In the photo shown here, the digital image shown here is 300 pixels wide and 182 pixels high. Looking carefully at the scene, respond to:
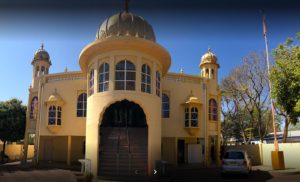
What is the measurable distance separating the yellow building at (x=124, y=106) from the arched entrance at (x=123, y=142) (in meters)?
0.05

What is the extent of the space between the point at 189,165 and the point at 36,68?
1605 cm

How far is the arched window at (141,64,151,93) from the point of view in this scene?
16.7 meters

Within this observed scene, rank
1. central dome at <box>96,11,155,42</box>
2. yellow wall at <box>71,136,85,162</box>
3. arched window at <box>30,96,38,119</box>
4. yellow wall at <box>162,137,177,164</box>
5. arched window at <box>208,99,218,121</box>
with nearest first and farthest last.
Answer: central dome at <box>96,11,155,42</box> < yellow wall at <box>162,137,177,164</box> < yellow wall at <box>71,136,85,162</box> < arched window at <box>30,96,38,119</box> < arched window at <box>208,99,218,121</box>

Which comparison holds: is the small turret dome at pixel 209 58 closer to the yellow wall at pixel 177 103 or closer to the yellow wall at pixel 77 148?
the yellow wall at pixel 177 103

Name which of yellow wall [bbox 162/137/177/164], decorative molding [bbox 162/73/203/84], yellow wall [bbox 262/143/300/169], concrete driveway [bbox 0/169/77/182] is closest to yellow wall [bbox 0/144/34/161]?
yellow wall [bbox 162/137/177/164]

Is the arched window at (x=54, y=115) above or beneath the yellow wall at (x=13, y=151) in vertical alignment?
above

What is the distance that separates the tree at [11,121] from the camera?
32.3m

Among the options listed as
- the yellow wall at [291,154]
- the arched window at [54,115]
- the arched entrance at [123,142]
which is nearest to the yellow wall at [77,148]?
the arched window at [54,115]

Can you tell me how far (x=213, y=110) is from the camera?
2625 cm

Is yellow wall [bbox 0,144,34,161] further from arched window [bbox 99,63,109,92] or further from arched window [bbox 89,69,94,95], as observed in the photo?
arched window [bbox 99,63,109,92]

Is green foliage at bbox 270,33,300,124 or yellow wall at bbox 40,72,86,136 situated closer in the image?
green foliage at bbox 270,33,300,124

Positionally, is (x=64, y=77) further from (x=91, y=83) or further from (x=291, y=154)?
(x=291, y=154)

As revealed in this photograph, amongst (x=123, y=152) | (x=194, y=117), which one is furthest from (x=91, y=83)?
(x=194, y=117)

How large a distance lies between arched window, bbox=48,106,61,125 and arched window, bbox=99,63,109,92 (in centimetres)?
804
